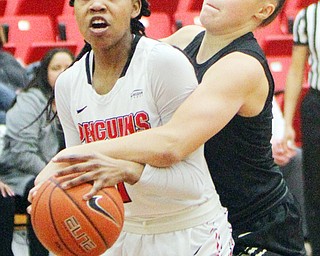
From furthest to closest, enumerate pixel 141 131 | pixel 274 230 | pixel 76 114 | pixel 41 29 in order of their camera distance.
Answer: pixel 41 29 → pixel 274 230 → pixel 76 114 → pixel 141 131

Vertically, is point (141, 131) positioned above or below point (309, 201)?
above

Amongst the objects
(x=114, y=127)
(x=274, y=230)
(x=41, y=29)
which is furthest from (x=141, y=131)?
(x=41, y=29)

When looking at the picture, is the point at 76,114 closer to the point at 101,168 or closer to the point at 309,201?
the point at 101,168

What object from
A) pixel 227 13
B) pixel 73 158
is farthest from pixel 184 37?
pixel 73 158

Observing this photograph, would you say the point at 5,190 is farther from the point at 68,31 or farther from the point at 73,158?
the point at 68,31

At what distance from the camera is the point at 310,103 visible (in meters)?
5.18

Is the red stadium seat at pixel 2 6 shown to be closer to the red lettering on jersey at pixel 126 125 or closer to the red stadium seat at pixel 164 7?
the red stadium seat at pixel 164 7

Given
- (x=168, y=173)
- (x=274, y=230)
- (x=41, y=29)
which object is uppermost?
(x=168, y=173)

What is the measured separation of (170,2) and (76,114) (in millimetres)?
5907

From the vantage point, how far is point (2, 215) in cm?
506

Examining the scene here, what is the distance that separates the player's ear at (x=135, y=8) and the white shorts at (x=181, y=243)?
0.69 m

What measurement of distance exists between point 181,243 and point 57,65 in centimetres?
284

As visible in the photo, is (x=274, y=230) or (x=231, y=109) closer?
(x=231, y=109)

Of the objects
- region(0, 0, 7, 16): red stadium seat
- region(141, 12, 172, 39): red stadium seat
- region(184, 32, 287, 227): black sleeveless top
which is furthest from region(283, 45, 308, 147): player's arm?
region(0, 0, 7, 16): red stadium seat
